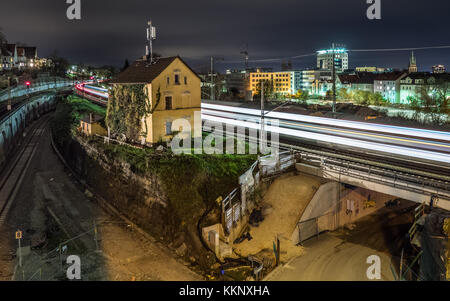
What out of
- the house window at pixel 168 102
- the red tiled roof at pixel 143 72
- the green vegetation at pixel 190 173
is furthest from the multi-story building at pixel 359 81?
the green vegetation at pixel 190 173

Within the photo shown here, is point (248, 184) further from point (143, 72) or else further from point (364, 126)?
point (143, 72)

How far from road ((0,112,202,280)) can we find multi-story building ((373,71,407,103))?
8267 centimetres

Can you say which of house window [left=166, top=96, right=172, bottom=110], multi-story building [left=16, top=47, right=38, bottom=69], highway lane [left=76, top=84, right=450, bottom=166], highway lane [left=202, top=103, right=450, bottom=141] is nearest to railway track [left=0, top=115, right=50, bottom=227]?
house window [left=166, top=96, right=172, bottom=110]

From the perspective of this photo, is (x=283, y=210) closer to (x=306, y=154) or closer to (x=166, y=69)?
(x=306, y=154)

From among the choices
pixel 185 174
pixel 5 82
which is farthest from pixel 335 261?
pixel 5 82

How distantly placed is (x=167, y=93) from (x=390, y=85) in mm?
77935

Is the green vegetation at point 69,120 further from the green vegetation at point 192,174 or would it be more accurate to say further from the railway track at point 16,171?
the green vegetation at point 192,174

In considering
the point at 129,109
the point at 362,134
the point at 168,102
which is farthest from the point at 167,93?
the point at 362,134

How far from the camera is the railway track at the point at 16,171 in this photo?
29237 millimetres

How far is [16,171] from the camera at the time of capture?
1454 inches

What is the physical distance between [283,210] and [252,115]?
1843 centimetres

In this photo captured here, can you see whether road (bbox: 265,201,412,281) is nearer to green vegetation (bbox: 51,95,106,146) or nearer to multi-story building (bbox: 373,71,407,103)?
green vegetation (bbox: 51,95,106,146)

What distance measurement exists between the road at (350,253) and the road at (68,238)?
556 cm

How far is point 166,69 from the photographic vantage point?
31609mm
